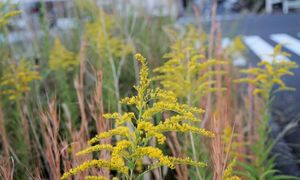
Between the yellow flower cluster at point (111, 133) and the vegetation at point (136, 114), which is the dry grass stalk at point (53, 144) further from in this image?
the yellow flower cluster at point (111, 133)

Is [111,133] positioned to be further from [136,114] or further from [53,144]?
[136,114]

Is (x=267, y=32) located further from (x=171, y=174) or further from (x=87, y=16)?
(x=171, y=174)

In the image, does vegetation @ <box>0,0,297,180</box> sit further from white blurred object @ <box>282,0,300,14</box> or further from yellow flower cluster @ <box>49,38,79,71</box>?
white blurred object @ <box>282,0,300,14</box>

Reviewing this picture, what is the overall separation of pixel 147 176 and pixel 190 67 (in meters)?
0.58

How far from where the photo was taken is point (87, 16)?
18.9 feet

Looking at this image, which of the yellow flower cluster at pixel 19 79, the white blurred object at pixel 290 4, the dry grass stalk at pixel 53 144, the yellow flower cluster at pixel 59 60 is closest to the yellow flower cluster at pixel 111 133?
the dry grass stalk at pixel 53 144

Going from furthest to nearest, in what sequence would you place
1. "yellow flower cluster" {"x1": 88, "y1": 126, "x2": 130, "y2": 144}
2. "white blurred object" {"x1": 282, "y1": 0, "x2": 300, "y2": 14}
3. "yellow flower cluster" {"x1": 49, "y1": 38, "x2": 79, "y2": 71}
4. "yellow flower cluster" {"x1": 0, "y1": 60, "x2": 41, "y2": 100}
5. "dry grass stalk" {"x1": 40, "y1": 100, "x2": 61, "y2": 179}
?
"white blurred object" {"x1": 282, "y1": 0, "x2": 300, "y2": 14}
"yellow flower cluster" {"x1": 49, "y1": 38, "x2": 79, "y2": 71}
"yellow flower cluster" {"x1": 0, "y1": 60, "x2": 41, "y2": 100}
"dry grass stalk" {"x1": 40, "y1": 100, "x2": 61, "y2": 179}
"yellow flower cluster" {"x1": 88, "y1": 126, "x2": 130, "y2": 144}

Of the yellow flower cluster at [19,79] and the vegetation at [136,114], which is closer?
the vegetation at [136,114]

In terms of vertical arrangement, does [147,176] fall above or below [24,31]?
below

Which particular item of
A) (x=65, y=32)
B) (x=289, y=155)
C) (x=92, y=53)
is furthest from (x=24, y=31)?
(x=289, y=155)

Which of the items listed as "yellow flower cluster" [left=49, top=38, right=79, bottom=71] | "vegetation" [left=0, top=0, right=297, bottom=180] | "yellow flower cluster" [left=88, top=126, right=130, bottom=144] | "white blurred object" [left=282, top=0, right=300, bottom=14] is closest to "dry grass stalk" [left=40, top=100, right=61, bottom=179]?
"vegetation" [left=0, top=0, right=297, bottom=180]

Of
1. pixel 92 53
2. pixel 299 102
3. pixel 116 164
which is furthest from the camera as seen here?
pixel 299 102

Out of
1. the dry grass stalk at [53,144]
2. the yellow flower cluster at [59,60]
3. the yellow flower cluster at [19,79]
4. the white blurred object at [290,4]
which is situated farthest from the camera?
the white blurred object at [290,4]

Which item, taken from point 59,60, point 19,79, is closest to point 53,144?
point 19,79
